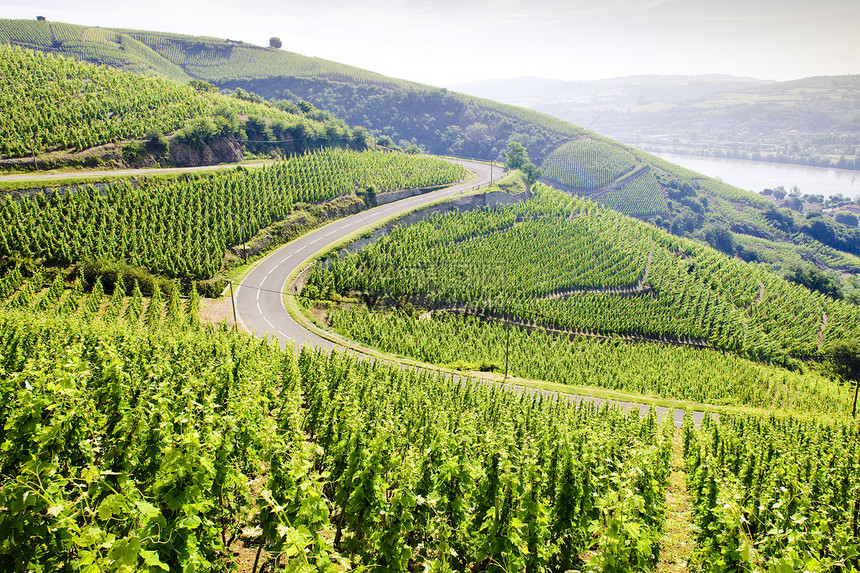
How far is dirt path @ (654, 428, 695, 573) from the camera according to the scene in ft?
38.2

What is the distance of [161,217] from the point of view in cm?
4478

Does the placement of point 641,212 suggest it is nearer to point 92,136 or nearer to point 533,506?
point 92,136

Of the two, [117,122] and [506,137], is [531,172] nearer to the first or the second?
[117,122]

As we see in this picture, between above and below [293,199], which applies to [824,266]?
below

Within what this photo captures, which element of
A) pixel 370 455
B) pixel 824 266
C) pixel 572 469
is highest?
pixel 370 455

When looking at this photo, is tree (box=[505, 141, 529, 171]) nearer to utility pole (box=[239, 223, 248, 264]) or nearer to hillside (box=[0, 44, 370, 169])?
hillside (box=[0, 44, 370, 169])

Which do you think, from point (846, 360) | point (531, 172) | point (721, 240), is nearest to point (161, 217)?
point (531, 172)

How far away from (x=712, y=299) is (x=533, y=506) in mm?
59544

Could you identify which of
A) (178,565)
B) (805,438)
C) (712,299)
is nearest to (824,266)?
(712,299)

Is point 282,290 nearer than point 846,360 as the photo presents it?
Yes

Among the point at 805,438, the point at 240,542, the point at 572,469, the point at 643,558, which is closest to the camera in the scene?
the point at 643,558

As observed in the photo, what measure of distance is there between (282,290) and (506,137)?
134m

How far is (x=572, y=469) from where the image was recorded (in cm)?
1153

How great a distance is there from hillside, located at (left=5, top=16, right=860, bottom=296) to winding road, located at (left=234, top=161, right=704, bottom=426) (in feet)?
246
